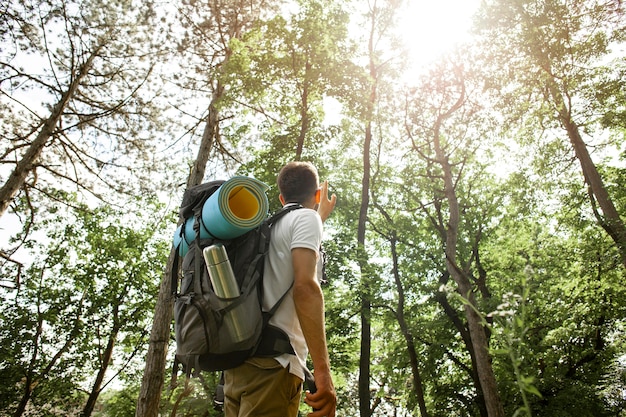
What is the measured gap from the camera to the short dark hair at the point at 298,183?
7.46 feet

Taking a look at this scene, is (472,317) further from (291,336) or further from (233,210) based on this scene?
(233,210)

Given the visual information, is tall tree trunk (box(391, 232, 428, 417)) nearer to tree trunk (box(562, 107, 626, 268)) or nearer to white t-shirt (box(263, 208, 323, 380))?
tree trunk (box(562, 107, 626, 268))

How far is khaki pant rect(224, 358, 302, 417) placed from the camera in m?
1.71

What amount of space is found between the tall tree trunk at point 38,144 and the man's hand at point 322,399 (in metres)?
10.3

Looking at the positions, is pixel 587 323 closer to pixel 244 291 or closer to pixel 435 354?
pixel 435 354

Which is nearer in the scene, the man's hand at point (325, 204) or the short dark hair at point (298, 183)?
the short dark hair at point (298, 183)

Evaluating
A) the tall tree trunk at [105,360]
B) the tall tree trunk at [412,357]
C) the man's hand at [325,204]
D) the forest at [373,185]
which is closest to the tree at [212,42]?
the forest at [373,185]

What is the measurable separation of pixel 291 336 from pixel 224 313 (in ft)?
1.17

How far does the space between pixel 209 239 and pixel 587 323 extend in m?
14.3

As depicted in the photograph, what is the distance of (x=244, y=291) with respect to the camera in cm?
178

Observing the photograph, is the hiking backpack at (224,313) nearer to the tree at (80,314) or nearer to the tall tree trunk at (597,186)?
the tall tree trunk at (597,186)

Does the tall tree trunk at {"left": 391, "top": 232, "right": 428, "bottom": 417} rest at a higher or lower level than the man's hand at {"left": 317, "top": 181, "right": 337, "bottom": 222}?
higher

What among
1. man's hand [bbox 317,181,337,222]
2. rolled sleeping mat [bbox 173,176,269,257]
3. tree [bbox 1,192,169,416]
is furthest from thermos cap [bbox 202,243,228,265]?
tree [bbox 1,192,169,416]

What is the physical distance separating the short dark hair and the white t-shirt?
254mm
